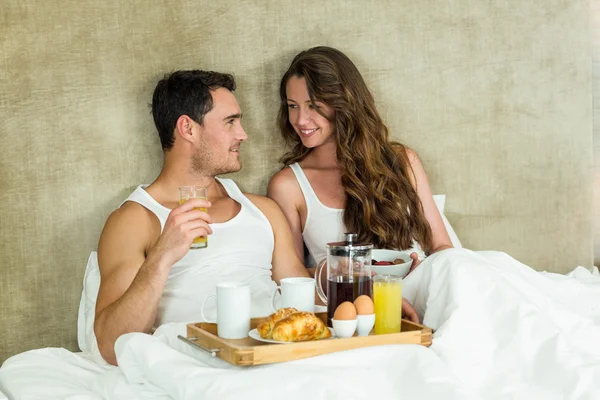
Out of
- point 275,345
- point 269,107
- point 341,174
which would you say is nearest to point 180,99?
point 269,107

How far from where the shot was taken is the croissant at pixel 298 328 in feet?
5.36

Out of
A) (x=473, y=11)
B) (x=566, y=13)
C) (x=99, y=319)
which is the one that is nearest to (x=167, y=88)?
(x=99, y=319)

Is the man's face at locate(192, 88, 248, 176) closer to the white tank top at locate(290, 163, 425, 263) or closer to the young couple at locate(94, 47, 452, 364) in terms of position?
the young couple at locate(94, 47, 452, 364)

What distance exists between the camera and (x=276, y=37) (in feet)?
9.10

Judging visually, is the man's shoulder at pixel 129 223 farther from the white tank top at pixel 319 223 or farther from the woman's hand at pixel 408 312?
the woman's hand at pixel 408 312

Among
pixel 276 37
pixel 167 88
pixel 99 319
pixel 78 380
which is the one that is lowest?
pixel 78 380

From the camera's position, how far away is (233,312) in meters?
1.72

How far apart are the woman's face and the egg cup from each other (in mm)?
1094

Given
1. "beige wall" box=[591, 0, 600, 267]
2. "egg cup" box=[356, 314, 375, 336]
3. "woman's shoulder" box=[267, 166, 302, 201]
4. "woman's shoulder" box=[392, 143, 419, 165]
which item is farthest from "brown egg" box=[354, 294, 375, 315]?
"beige wall" box=[591, 0, 600, 267]

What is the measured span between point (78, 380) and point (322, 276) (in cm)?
72

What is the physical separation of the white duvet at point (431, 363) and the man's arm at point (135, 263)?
0.36ft

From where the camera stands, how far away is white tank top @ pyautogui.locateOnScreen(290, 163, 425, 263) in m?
2.71

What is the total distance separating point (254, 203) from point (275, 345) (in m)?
1.04

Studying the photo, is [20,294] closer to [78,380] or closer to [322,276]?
[78,380]
